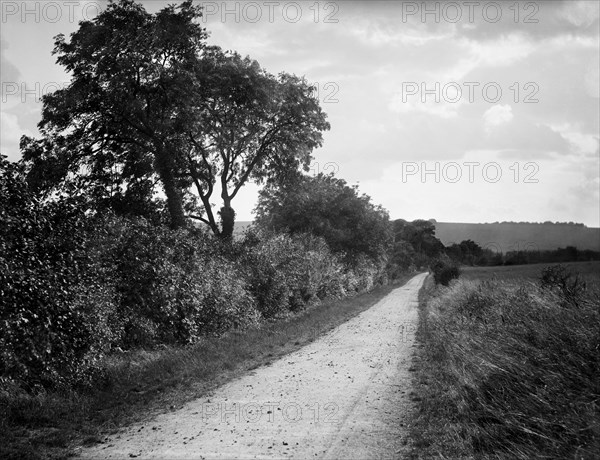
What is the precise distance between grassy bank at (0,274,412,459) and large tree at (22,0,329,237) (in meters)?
15.5

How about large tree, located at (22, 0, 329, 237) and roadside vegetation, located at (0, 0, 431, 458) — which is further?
large tree, located at (22, 0, 329, 237)

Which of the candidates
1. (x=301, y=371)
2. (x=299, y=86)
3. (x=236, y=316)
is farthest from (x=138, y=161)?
(x=301, y=371)

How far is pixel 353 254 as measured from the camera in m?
49.6

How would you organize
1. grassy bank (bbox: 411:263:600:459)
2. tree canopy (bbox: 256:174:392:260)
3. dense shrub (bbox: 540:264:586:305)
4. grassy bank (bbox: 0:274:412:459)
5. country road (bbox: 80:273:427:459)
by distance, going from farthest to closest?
tree canopy (bbox: 256:174:392:260)
dense shrub (bbox: 540:264:586:305)
grassy bank (bbox: 0:274:412:459)
country road (bbox: 80:273:427:459)
grassy bank (bbox: 411:263:600:459)

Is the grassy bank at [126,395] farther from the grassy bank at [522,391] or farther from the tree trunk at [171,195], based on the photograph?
the tree trunk at [171,195]

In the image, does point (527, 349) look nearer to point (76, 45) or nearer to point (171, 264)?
point (171, 264)

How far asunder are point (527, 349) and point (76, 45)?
90.7 feet

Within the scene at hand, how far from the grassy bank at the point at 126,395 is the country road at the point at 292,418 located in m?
0.46

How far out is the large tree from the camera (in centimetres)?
2586

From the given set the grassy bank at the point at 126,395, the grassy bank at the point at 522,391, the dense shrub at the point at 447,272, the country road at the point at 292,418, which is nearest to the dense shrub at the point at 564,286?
the grassy bank at the point at 522,391

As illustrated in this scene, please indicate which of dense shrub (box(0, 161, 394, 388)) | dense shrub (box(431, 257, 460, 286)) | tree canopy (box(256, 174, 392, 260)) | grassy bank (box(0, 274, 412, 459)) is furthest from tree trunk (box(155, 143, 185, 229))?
dense shrub (box(431, 257, 460, 286))

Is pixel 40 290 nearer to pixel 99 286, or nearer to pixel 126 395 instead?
pixel 99 286

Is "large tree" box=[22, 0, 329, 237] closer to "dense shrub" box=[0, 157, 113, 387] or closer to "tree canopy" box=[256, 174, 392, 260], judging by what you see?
"tree canopy" box=[256, 174, 392, 260]

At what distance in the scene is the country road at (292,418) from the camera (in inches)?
247
